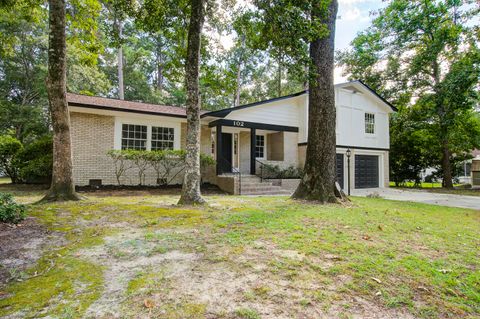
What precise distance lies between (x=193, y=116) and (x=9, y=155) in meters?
9.80

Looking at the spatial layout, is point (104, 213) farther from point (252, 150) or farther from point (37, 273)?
point (252, 150)

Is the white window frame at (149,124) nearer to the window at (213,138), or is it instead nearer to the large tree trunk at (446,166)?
the window at (213,138)

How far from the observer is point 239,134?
15195 millimetres

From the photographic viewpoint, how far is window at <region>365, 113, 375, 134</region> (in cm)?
1725

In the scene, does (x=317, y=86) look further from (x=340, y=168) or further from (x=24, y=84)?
(x=24, y=84)

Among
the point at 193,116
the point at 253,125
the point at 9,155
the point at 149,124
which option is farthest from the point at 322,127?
the point at 9,155

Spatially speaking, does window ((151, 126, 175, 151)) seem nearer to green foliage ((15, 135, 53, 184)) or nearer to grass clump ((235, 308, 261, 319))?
green foliage ((15, 135, 53, 184))

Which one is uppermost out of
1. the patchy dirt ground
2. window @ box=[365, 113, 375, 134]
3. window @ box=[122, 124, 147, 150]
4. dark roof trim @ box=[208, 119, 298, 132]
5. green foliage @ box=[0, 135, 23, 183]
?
window @ box=[365, 113, 375, 134]

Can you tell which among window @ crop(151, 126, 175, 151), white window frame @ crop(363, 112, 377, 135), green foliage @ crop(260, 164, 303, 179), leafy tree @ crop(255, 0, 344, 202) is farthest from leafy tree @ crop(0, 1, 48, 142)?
white window frame @ crop(363, 112, 377, 135)

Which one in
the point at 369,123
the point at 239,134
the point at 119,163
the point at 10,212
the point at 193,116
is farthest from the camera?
the point at 369,123

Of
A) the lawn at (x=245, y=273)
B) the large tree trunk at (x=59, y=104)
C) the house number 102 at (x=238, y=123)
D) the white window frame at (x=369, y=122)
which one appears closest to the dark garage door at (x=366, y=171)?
the white window frame at (x=369, y=122)

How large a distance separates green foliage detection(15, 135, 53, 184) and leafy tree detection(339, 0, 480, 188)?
61.4 feet

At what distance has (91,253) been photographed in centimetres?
304

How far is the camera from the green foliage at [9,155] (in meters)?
11.1
